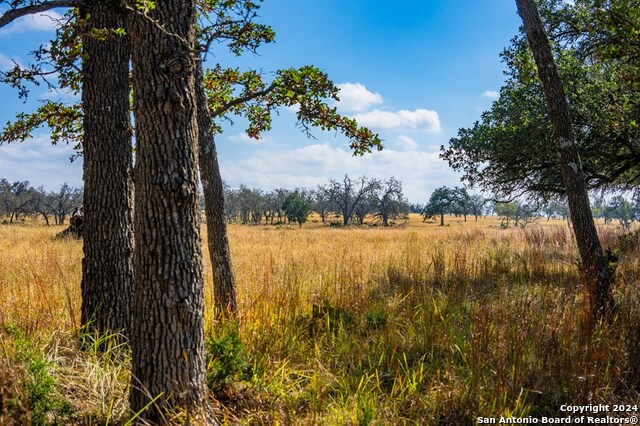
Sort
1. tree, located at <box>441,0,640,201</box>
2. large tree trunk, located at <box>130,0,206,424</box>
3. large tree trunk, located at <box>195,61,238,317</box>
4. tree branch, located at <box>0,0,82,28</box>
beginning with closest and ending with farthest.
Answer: large tree trunk, located at <box>130,0,206,424</box> < tree branch, located at <box>0,0,82,28</box> < large tree trunk, located at <box>195,61,238,317</box> < tree, located at <box>441,0,640,201</box>

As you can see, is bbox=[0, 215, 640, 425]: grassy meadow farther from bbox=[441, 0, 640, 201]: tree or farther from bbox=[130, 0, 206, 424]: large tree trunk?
bbox=[441, 0, 640, 201]: tree

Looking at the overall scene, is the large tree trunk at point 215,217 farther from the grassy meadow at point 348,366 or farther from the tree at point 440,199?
the tree at point 440,199

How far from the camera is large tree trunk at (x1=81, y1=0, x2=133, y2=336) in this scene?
404 centimetres

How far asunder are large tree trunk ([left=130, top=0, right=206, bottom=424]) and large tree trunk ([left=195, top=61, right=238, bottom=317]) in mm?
2379

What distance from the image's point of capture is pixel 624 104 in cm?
786

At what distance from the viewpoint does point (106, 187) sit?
4.09 meters

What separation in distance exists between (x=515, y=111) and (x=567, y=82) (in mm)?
1436

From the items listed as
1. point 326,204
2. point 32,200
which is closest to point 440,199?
point 326,204

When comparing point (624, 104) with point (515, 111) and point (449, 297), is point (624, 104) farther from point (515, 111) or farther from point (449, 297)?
point (449, 297)

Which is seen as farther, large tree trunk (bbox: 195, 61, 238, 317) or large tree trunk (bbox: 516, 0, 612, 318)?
large tree trunk (bbox: 516, 0, 612, 318)

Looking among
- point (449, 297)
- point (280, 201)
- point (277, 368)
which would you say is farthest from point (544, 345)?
point (280, 201)

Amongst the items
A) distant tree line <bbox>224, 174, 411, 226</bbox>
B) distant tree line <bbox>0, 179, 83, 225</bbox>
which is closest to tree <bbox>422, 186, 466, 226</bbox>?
distant tree line <bbox>224, 174, 411, 226</bbox>

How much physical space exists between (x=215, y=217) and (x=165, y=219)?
271 cm

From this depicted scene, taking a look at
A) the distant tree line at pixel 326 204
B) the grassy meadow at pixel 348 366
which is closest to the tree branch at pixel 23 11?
the grassy meadow at pixel 348 366
